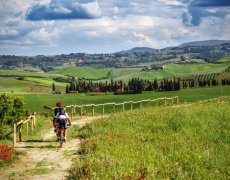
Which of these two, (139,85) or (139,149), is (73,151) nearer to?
(139,149)

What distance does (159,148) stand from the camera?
16531mm

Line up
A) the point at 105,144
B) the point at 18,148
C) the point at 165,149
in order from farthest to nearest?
the point at 18,148 → the point at 105,144 → the point at 165,149

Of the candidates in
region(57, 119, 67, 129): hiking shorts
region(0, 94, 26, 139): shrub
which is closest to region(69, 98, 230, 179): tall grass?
region(57, 119, 67, 129): hiking shorts

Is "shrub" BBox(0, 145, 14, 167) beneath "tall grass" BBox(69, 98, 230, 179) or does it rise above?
beneath

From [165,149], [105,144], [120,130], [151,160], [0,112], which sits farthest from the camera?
[0,112]

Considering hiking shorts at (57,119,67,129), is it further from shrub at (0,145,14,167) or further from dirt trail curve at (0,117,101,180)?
shrub at (0,145,14,167)

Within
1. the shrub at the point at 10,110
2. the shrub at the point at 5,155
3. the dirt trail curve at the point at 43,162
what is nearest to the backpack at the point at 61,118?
the dirt trail curve at the point at 43,162

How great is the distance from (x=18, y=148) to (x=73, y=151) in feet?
11.3

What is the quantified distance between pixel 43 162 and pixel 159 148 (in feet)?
16.6

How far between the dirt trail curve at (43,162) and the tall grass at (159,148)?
0.68 m

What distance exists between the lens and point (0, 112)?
27328mm

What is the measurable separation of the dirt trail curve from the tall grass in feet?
2.24

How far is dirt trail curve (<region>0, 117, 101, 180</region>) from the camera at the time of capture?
44.9 ft

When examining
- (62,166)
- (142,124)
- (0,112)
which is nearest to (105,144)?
(62,166)
